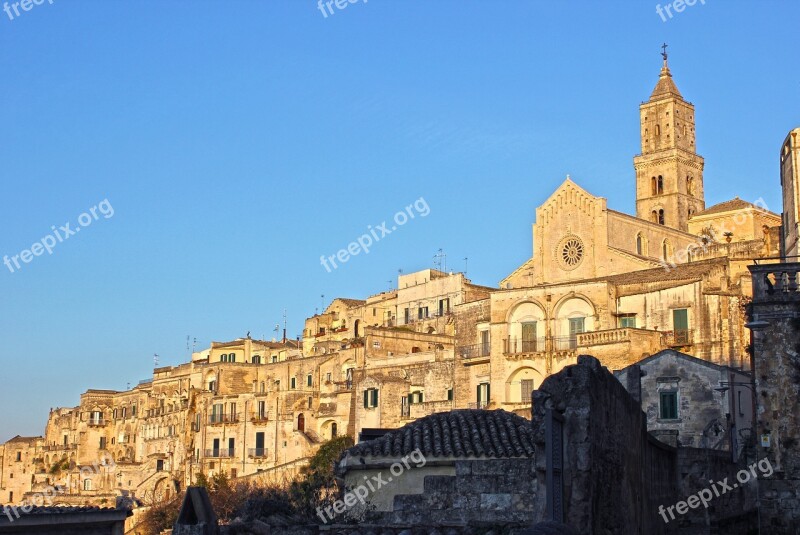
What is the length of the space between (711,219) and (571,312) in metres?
32.8

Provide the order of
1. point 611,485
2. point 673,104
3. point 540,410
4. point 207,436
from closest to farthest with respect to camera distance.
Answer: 1. point 540,410
2. point 611,485
3. point 207,436
4. point 673,104

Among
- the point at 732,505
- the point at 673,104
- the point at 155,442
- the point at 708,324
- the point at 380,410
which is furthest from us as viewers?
the point at 673,104

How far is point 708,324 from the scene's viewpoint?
164 feet

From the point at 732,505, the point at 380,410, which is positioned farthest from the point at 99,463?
the point at 732,505

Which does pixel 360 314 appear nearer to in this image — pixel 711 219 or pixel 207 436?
pixel 207 436

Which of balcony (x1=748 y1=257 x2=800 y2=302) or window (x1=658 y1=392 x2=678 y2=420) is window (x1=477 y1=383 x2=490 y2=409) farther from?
balcony (x1=748 y1=257 x2=800 y2=302)

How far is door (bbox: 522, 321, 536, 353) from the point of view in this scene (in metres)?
54.4

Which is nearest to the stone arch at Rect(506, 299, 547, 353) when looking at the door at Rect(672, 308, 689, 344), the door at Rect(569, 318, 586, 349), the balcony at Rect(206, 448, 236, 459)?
the door at Rect(569, 318, 586, 349)
